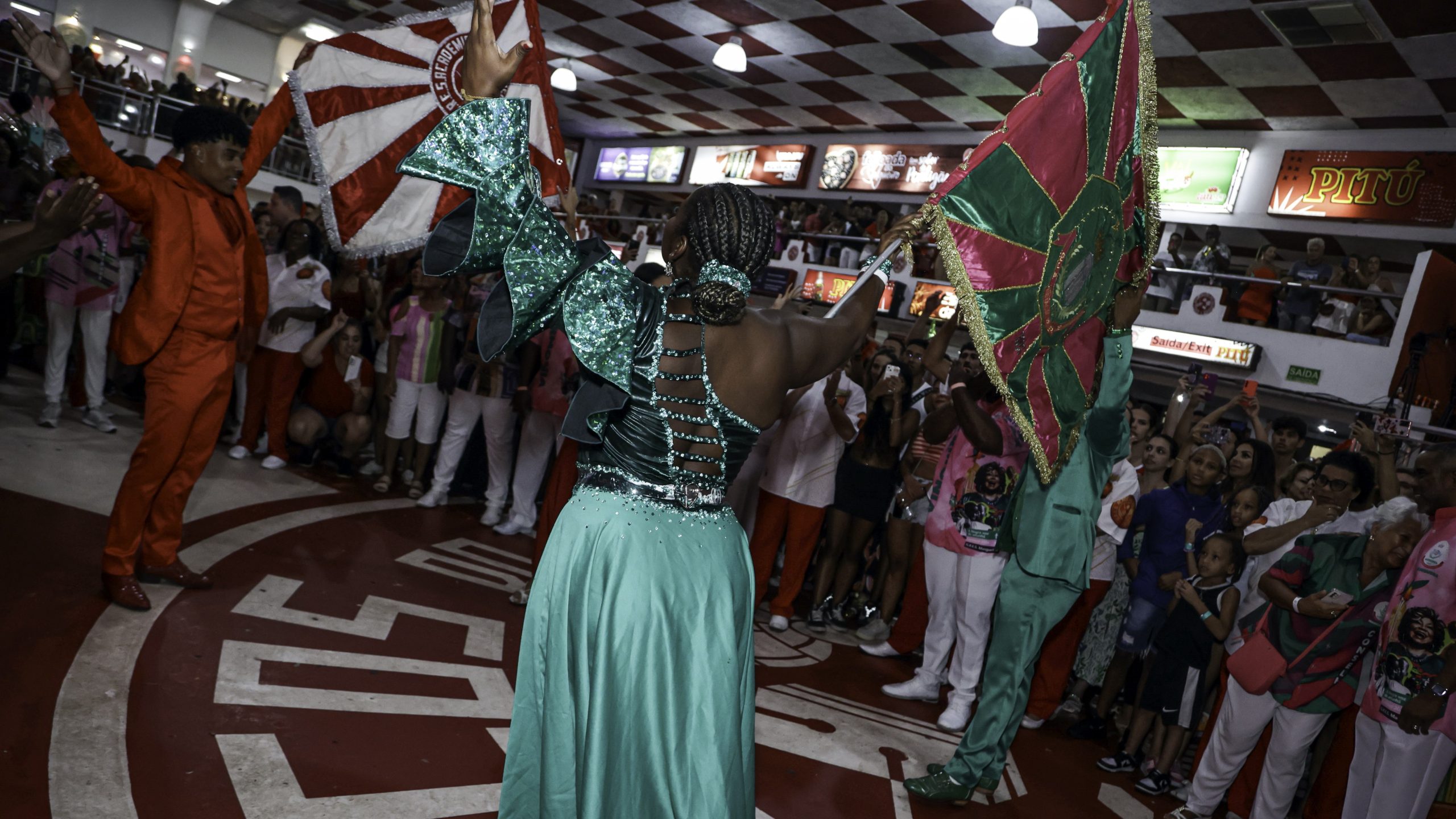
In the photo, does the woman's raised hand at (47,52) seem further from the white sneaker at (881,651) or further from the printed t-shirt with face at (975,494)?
the white sneaker at (881,651)

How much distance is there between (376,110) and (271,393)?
2888 mm

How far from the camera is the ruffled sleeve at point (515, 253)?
1665mm

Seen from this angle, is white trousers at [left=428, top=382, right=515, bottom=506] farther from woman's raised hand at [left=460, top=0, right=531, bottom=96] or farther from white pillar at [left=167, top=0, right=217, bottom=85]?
white pillar at [left=167, top=0, right=217, bottom=85]

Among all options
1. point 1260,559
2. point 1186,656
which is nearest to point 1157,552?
point 1260,559

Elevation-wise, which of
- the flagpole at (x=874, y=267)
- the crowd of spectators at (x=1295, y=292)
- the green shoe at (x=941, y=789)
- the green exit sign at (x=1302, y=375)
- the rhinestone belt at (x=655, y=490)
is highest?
the crowd of spectators at (x=1295, y=292)

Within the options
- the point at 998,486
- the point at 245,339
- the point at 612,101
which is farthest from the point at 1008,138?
the point at 612,101

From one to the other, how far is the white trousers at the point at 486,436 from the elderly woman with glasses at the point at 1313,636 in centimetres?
428

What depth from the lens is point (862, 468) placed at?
5.43 m

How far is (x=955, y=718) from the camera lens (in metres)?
4.01

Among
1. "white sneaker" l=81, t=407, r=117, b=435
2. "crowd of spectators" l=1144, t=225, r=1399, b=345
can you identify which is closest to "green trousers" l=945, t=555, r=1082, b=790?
"white sneaker" l=81, t=407, r=117, b=435

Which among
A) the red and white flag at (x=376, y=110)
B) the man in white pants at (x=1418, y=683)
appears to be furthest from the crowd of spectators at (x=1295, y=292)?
the red and white flag at (x=376, y=110)

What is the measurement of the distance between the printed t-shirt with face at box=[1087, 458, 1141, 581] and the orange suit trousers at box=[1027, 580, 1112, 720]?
150 mm

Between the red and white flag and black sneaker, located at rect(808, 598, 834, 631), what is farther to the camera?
black sneaker, located at rect(808, 598, 834, 631)

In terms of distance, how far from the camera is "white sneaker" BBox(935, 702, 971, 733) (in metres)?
3.99
